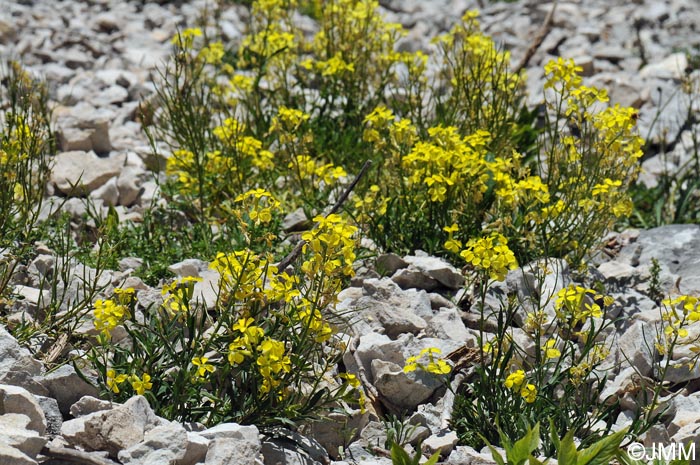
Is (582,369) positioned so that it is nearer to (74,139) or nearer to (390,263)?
(390,263)

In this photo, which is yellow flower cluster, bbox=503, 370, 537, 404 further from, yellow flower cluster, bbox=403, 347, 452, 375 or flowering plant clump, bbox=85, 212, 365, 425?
flowering plant clump, bbox=85, 212, 365, 425

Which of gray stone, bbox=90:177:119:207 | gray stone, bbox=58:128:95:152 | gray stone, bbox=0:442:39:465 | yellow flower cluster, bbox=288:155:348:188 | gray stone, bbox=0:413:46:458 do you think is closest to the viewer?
gray stone, bbox=0:442:39:465

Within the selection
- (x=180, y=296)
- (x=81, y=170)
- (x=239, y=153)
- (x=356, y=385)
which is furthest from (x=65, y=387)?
(x=81, y=170)

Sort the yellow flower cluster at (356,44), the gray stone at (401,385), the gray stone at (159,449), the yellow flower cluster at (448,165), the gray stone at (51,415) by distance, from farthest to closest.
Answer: the yellow flower cluster at (356,44), the yellow flower cluster at (448,165), the gray stone at (401,385), the gray stone at (51,415), the gray stone at (159,449)

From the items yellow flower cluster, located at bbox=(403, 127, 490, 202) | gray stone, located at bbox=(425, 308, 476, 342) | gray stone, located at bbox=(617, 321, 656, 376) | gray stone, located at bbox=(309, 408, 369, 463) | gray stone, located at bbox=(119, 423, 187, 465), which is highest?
yellow flower cluster, located at bbox=(403, 127, 490, 202)

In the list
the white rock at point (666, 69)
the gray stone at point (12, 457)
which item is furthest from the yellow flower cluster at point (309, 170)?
the white rock at point (666, 69)

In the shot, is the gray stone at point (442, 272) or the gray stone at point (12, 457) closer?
the gray stone at point (12, 457)

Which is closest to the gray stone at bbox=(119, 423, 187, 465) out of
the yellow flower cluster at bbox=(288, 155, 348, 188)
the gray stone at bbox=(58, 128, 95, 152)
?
the yellow flower cluster at bbox=(288, 155, 348, 188)

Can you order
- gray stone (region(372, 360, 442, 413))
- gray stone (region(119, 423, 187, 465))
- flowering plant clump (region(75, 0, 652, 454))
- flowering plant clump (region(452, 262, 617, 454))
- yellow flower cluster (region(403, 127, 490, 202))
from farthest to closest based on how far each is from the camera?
yellow flower cluster (region(403, 127, 490, 202)) < gray stone (region(372, 360, 442, 413)) < flowering plant clump (region(452, 262, 617, 454)) < flowering plant clump (region(75, 0, 652, 454)) < gray stone (region(119, 423, 187, 465))

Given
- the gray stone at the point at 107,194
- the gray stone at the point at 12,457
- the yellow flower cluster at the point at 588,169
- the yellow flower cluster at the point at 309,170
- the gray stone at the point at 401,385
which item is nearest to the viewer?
the gray stone at the point at 12,457

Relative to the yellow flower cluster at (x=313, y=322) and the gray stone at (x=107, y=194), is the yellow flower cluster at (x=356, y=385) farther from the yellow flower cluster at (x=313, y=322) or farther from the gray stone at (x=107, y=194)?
the gray stone at (x=107, y=194)

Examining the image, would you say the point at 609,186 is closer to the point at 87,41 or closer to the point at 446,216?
the point at 446,216

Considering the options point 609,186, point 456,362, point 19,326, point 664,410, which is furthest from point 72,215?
point 664,410
